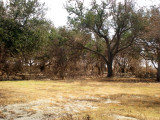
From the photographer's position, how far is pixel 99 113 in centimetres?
534

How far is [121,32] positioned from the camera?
23.0 m

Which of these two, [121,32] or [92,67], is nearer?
[121,32]

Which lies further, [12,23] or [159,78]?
[159,78]

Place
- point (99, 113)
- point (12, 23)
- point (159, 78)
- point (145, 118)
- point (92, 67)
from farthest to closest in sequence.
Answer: point (92, 67) < point (159, 78) < point (12, 23) < point (99, 113) < point (145, 118)

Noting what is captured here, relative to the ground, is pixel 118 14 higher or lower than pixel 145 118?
higher

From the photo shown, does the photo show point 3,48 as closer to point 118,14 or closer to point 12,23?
point 12,23

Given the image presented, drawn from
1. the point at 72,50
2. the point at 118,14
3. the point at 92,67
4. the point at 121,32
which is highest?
the point at 118,14

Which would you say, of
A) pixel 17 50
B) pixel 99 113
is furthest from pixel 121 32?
pixel 99 113

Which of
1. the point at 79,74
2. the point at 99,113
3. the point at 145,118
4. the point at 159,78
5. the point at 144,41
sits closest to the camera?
the point at 145,118

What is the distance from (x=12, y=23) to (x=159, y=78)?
55.9 feet

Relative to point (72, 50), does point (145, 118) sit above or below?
below

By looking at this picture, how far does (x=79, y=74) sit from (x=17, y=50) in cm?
1551

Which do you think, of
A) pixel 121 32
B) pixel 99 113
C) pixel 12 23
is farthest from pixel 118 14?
pixel 99 113

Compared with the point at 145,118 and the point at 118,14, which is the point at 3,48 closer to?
the point at 145,118
